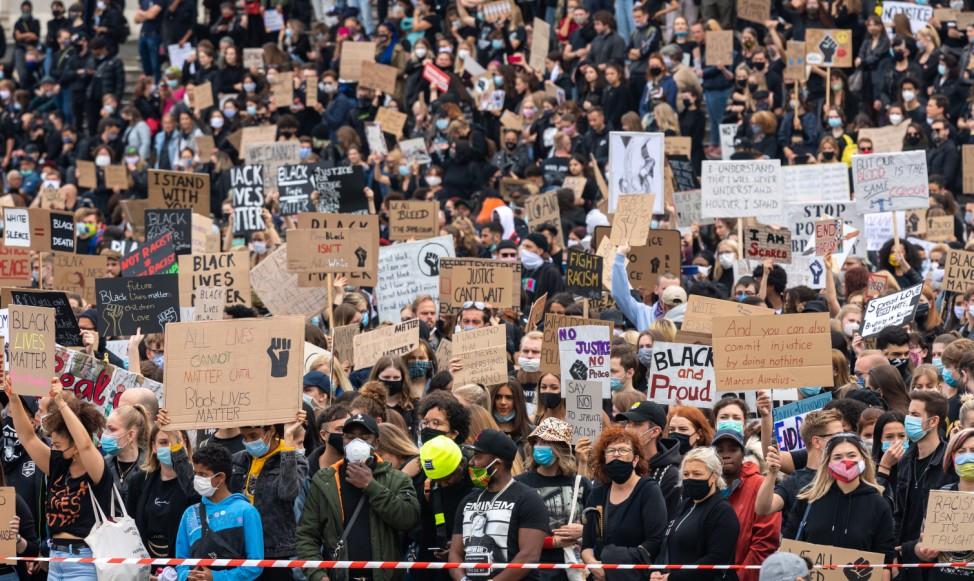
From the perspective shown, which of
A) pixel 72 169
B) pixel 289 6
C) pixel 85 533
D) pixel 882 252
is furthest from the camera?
pixel 289 6

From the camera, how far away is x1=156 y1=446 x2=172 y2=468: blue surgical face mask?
10.4m

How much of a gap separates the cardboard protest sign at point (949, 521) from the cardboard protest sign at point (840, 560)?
262mm

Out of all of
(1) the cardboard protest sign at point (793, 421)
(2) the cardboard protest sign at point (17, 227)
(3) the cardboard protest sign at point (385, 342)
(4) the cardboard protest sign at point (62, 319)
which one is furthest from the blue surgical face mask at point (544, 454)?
(2) the cardboard protest sign at point (17, 227)

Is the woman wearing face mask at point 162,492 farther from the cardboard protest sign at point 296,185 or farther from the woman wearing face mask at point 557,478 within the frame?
the cardboard protest sign at point 296,185

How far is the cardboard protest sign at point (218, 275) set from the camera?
51.4ft

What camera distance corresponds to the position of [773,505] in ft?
31.2

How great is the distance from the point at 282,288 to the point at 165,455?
20.8ft

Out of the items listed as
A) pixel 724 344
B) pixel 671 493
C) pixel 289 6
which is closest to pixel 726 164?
pixel 724 344

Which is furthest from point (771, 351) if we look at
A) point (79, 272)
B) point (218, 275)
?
point (79, 272)

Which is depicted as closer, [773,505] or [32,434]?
[773,505]

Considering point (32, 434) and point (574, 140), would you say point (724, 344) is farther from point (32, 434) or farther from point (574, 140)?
point (574, 140)

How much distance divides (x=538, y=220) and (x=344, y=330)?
5.07 meters

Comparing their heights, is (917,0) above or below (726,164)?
above

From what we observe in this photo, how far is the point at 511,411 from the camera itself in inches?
459
